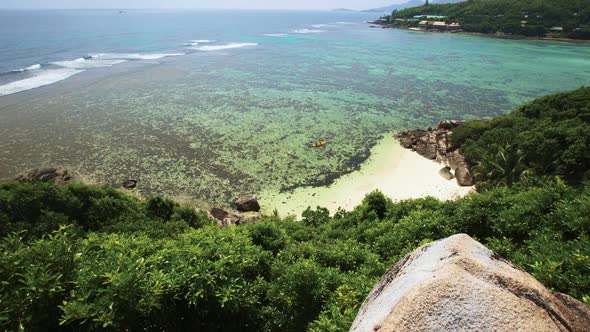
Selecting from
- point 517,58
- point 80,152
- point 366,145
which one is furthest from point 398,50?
point 80,152

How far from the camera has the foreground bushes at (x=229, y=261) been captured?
20.5 feet

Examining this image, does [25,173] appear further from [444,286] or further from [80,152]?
[444,286]

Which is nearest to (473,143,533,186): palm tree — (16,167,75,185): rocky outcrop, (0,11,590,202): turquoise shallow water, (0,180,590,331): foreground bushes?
(0,180,590,331): foreground bushes

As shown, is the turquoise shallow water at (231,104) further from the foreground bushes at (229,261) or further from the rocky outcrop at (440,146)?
the foreground bushes at (229,261)

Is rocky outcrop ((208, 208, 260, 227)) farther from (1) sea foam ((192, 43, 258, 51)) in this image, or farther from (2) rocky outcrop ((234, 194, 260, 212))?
(1) sea foam ((192, 43, 258, 51))

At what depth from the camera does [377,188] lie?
79.7 ft

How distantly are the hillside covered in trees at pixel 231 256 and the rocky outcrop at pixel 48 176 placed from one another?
8.89 meters

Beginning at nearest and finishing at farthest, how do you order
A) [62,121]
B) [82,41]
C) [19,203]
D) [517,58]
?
1. [19,203]
2. [62,121]
3. [517,58]
4. [82,41]

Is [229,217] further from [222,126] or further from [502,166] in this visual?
[502,166]

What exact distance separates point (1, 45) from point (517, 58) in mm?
123830

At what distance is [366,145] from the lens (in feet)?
109

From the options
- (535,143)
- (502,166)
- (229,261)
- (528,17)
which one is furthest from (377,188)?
(528,17)

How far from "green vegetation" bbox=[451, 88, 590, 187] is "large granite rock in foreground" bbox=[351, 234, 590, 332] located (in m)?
16.9

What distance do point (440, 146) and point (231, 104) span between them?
2805cm
